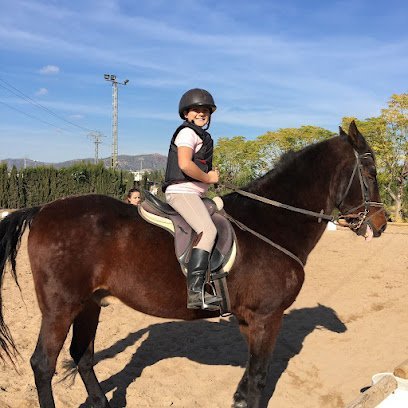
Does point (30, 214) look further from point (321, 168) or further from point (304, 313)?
point (304, 313)

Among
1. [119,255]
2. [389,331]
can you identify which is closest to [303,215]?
[119,255]

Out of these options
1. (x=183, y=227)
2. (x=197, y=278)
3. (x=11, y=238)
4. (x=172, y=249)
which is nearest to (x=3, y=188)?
(x=11, y=238)

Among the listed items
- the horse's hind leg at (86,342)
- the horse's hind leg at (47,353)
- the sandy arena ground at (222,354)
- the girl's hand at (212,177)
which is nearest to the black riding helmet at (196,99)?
the girl's hand at (212,177)

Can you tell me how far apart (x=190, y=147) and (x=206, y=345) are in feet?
11.7

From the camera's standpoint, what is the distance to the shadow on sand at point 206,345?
4.95 meters

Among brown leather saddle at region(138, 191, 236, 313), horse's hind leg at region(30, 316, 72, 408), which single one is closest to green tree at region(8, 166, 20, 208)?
horse's hind leg at region(30, 316, 72, 408)

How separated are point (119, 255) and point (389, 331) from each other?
15.8ft

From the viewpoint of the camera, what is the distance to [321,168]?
4.02m

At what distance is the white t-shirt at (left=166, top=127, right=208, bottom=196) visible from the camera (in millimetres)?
3480

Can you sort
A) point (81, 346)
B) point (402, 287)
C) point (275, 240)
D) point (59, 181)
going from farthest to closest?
point (59, 181), point (402, 287), point (81, 346), point (275, 240)

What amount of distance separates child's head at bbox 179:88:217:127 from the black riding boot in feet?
3.92

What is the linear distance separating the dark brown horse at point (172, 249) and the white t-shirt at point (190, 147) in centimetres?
43

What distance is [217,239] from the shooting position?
3588 mm

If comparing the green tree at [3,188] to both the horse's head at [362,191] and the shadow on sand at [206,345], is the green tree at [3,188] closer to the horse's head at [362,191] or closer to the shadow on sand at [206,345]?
the shadow on sand at [206,345]
